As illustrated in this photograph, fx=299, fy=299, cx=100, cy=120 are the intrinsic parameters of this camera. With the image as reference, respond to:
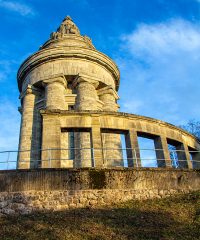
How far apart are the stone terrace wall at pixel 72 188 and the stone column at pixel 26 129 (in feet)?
23.5

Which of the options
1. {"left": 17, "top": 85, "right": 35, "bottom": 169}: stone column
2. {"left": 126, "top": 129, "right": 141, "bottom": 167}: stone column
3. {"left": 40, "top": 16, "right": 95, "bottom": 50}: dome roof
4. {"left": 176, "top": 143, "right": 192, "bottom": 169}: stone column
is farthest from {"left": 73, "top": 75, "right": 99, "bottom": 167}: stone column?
{"left": 176, "top": 143, "right": 192, "bottom": 169}: stone column

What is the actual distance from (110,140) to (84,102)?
3.33 metres

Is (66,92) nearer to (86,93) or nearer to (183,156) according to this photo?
(86,93)

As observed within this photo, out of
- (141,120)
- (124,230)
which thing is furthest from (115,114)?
(124,230)

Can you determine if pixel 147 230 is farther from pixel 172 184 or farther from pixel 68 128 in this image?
pixel 68 128

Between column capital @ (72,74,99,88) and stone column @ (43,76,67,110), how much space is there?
2.99 feet

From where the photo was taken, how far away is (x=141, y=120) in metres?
16.2

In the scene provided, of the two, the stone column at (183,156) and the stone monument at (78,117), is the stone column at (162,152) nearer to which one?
the stone monument at (78,117)

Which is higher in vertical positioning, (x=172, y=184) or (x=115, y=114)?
(x=115, y=114)

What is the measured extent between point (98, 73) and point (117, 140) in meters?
5.94

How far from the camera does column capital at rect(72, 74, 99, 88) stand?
22281mm

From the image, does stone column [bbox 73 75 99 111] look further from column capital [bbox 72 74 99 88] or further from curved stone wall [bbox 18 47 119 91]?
curved stone wall [bbox 18 47 119 91]

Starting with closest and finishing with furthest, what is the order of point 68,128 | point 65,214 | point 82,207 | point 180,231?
point 180,231 → point 65,214 → point 82,207 → point 68,128

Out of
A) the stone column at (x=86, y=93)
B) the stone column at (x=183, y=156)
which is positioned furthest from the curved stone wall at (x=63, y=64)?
the stone column at (x=183, y=156)
